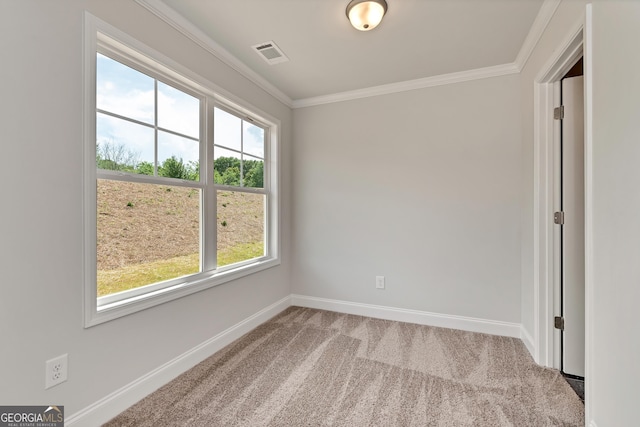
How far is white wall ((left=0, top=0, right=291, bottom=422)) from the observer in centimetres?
122

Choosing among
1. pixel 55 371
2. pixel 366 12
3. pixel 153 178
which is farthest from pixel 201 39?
pixel 55 371

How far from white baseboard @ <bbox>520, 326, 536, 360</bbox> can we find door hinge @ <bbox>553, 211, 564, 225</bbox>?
984mm

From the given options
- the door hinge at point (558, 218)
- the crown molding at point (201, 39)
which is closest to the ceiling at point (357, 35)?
the crown molding at point (201, 39)

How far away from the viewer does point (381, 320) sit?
3.01 meters

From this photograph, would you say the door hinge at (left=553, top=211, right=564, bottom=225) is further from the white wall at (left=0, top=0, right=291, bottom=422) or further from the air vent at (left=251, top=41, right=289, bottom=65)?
the white wall at (left=0, top=0, right=291, bottom=422)

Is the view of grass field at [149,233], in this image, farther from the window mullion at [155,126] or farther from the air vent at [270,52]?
the air vent at [270,52]

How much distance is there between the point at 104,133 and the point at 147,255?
816 mm

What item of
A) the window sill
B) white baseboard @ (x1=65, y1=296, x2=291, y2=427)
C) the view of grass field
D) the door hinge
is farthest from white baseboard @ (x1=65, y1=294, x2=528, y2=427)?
the door hinge

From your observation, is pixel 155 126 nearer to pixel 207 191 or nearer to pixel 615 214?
pixel 207 191

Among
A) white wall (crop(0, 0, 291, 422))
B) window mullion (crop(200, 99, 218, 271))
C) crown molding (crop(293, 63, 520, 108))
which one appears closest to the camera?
white wall (crop(0, 0, 291, 422))

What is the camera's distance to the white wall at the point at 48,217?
1220 millimetres

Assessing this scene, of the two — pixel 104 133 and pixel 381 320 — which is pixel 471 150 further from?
pixel 104 133

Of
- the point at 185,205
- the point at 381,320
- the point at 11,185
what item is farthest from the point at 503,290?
the point at 11,185

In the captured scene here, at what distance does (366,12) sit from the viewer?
1805mm
